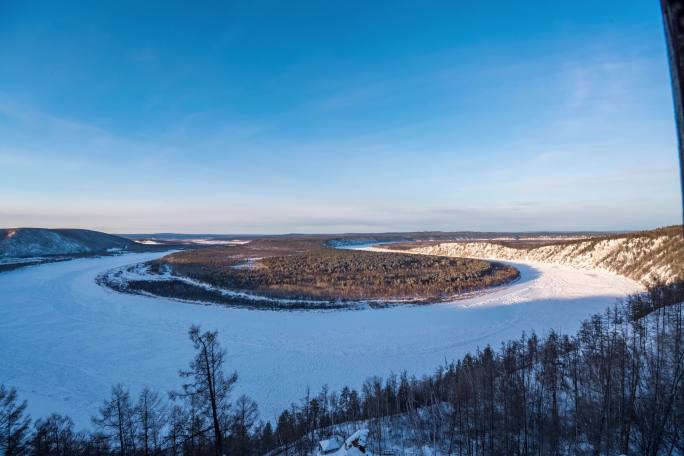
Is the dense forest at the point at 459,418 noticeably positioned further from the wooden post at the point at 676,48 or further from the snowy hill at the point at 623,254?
the snowy hill at the point at 623,254

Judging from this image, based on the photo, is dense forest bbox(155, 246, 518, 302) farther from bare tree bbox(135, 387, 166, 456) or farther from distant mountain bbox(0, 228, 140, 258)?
distant mountain bbox(0, 228, 140, 258)

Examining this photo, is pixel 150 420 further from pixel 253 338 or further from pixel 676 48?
pixel 676 48

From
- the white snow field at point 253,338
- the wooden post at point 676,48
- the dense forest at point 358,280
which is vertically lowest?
the white snow field at point 253,338

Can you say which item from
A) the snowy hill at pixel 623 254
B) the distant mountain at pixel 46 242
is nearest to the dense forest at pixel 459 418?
the snowy hill at pixel 623 254

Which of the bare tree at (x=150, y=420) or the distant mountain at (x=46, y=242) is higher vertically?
the distant mountain at (x=46, y=242)

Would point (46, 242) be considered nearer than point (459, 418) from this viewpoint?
No

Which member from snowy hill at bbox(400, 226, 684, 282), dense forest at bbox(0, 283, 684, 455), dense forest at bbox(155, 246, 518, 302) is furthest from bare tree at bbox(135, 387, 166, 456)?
snowy hill at bbox(400, 226, 684, 282)

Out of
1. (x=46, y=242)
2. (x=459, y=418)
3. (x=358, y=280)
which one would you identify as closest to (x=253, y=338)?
(x=459, y=418)
